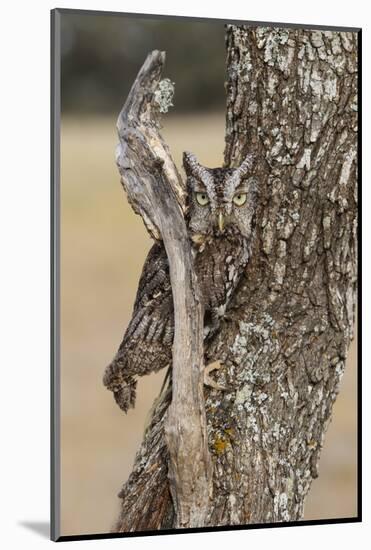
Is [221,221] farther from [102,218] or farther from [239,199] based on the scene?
[102,218]

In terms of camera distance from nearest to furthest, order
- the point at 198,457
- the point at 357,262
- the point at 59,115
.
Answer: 1. the point at 59,115
2. the point at 198,457
3. the point at 357,262

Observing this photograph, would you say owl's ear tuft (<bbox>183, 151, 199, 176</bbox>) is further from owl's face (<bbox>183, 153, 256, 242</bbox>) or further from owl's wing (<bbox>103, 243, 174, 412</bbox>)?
owl's wing (<bbox>103, 243, 174, 412</bbox>)

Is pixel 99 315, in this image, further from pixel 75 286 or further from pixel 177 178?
pixel 177 178

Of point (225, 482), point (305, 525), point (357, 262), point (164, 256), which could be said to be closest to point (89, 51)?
point (164, 256)

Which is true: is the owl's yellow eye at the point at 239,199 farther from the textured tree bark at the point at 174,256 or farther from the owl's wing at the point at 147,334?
the owl's wing at the point at 147,334

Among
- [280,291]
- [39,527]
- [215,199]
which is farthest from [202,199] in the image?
[39,527]

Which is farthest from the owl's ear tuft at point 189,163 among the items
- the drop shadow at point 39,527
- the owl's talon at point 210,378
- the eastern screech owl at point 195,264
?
the drop shadow at point 39,527
